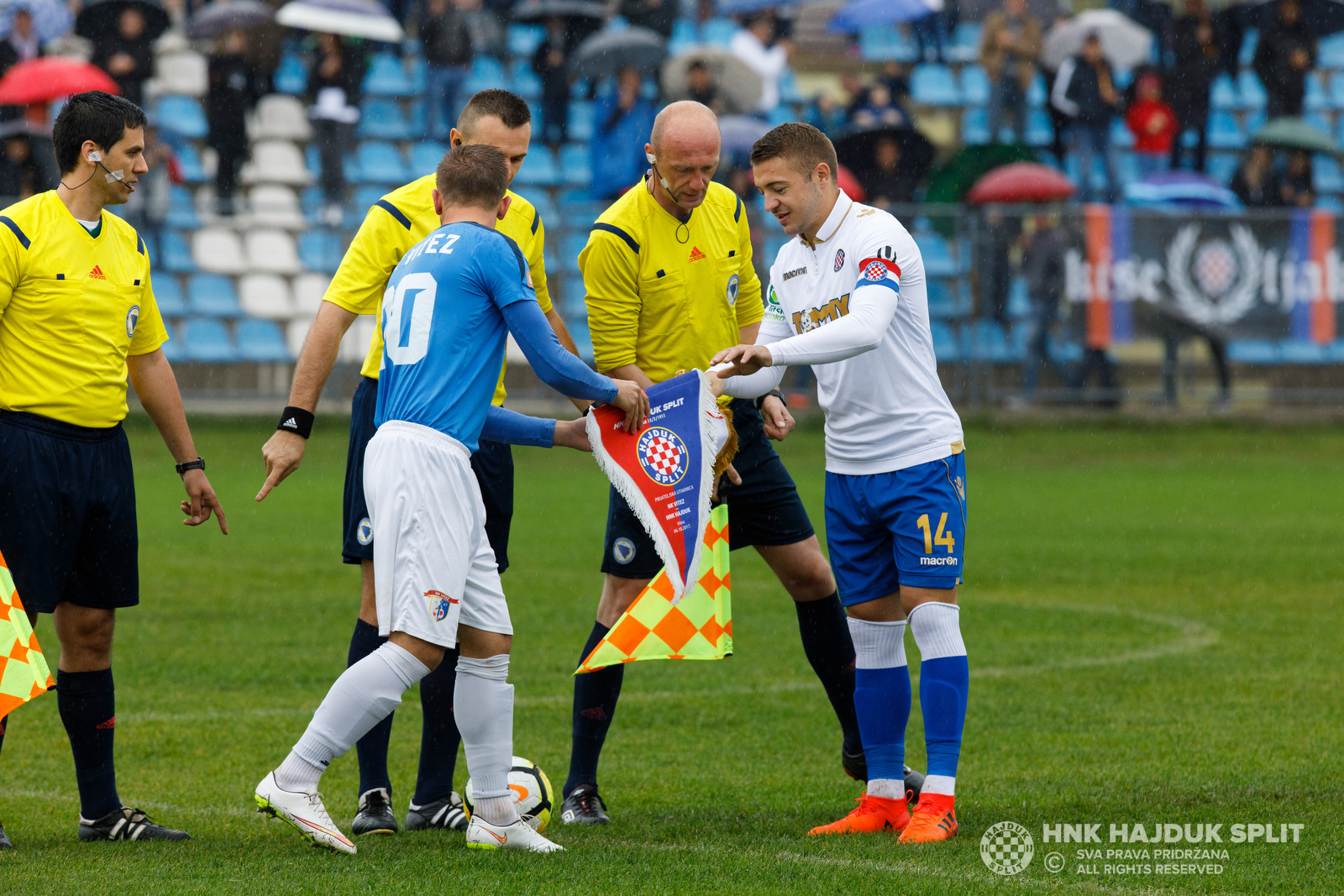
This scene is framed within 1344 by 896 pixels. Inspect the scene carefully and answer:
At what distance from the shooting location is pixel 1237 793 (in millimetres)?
5320

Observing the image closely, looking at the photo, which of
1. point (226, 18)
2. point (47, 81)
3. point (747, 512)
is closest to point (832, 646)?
point (747, 512)

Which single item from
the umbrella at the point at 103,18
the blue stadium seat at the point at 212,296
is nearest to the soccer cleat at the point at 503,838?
the blue stadium seat at the point at 212,296

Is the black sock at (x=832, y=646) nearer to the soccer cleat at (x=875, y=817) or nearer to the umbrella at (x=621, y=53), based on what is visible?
the soccer cleat at (x=875, y=817)

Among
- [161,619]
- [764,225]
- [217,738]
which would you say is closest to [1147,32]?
[764,225]

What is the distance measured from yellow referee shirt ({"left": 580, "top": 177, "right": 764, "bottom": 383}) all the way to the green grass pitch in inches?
62.8

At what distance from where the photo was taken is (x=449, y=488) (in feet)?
14.6

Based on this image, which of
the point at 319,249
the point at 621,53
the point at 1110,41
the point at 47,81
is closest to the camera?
the point at 47,81

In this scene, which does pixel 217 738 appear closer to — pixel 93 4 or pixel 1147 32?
pixel 93 4

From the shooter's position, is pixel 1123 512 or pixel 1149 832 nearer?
pixel 1149 832

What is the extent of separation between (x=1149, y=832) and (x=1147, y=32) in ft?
64.7

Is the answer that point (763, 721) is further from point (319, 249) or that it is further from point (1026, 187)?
point (1026, 187)

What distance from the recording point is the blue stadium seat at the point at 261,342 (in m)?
17.7

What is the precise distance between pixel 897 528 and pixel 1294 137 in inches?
705

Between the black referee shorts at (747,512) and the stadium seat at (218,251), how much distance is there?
1317 centimetres
